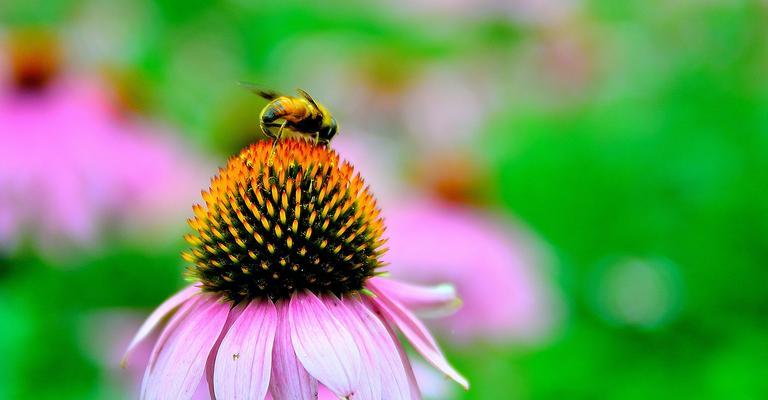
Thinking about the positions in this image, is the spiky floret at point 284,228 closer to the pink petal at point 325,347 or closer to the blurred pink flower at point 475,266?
the pink petal at point 325,347

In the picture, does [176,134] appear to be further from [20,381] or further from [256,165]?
[256,165]

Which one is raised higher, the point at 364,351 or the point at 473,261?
the point at 473,261

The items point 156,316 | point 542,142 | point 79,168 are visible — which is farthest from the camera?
point 542,142

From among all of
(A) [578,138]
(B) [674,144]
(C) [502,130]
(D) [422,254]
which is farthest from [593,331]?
(C) [502,130]

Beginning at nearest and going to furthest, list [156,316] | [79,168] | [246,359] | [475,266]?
[246,359] < [156,316] < [79,168] < [475,266]

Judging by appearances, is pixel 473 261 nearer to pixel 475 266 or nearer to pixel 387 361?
pixel 475 266

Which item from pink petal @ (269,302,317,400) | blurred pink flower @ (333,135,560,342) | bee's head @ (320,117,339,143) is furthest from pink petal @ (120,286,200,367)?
blurred pink flower @ (333,135,560,342)

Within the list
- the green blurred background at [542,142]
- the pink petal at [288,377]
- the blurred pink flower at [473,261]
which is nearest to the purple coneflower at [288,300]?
the pink petal at [288,377]

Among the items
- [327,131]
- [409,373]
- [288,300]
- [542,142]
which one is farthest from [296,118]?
[542,142]

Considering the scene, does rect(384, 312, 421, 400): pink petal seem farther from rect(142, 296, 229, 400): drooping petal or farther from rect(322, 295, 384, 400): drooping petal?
rect(142, 296, 229, 400): drooping petal
